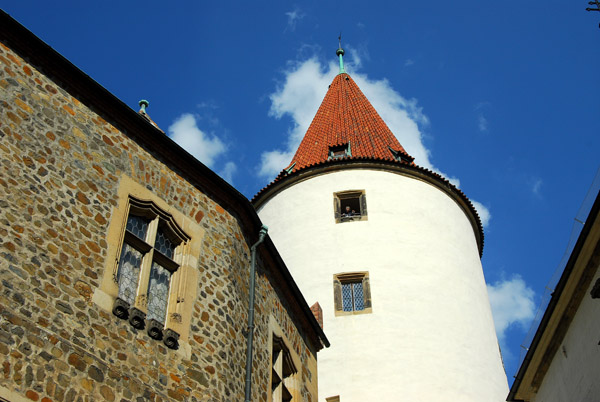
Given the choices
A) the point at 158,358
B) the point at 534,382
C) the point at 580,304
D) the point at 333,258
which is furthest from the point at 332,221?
the point at 158,358

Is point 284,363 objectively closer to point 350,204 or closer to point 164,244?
point 164,244

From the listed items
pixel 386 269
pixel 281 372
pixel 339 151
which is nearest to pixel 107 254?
pixel 281 372

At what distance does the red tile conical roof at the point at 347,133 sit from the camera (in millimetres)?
25016

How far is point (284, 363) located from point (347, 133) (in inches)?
536

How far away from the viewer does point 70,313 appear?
8.63m

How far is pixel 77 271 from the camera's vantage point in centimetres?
901

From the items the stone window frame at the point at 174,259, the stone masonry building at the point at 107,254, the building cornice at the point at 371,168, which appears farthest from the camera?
the building cornice at the point at 371,168

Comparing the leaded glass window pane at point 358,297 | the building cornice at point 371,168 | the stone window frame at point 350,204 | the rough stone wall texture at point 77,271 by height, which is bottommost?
→ the rough stone wall texture at point 77,271

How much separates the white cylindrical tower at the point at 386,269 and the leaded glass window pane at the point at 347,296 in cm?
3

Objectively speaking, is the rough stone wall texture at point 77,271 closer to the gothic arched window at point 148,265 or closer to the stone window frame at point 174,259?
the stone window frame at point 174,259

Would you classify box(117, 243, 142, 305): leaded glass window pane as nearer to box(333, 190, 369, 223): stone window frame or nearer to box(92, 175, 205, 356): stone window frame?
box(92, 175, 205, 356): stone window frame

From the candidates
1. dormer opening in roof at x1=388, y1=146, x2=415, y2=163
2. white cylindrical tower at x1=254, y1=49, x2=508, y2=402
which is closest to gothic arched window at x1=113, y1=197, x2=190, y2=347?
white cylindrical tower at x1=254, y1=49, x2=508, y2=402

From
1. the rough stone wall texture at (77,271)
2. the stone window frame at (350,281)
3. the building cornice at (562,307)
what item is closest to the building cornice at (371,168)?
the stone window frame at (350,281)

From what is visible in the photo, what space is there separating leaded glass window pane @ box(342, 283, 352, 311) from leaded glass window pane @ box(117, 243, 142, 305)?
1098 centimetres
